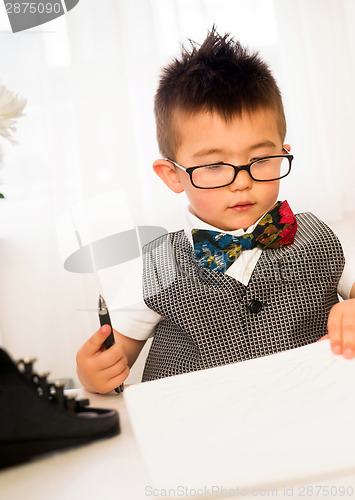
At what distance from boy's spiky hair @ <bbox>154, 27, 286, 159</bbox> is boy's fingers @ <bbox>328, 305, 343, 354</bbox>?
321 millimetres

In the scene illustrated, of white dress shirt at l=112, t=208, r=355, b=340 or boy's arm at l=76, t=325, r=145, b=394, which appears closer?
boy's arm at l=76, t=325, r=145, b=394

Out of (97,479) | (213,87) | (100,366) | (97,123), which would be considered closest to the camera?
(97,479)

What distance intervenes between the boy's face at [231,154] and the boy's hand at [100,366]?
0.26 m

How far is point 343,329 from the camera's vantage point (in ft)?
1.82

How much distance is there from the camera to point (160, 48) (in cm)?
96

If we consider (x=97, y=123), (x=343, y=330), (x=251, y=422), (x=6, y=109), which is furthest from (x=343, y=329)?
(x=97, y=123)

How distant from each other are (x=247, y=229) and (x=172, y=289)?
154 mm

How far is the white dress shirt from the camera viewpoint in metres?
0.81

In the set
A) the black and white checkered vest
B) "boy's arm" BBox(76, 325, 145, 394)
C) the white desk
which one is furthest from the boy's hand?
the white desk

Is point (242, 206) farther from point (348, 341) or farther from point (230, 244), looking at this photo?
point (348, 341)

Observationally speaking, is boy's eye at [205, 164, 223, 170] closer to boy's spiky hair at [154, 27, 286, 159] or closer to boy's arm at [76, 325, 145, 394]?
boy's spiky hair at [154, 27, 286, 159]

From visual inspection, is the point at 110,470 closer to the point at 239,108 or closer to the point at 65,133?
the point at 239,108

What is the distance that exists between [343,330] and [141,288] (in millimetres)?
357

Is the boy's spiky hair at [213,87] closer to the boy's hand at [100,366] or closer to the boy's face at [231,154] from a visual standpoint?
the boy's face at [231,154]
